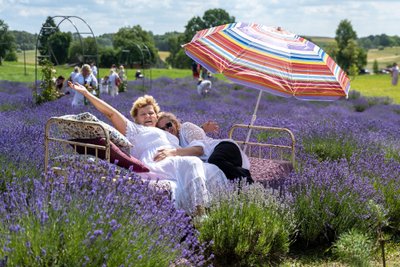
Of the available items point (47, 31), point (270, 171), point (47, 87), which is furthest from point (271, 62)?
point (47, 31)

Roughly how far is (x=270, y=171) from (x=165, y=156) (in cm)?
101

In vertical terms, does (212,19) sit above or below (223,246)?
above

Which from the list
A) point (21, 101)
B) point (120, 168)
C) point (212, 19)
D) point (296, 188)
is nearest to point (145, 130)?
point (120, 168)

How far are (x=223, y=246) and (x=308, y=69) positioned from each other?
1722 millimetres

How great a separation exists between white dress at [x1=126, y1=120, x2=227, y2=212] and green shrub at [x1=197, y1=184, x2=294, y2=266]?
0.95 feet

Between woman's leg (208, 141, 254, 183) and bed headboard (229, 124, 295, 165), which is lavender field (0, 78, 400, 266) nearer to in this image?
bed headboard (229, 124, 295, 165)

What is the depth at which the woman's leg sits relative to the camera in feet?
14.3

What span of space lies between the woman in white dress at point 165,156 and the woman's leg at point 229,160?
3.2 inches

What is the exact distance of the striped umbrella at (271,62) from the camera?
4434mm

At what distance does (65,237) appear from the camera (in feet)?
8.29

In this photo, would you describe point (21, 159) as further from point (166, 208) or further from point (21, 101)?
point (21, 101)

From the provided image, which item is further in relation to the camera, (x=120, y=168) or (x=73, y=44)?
(x=73, y=44)

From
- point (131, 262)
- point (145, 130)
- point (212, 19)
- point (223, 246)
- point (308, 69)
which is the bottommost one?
point (223, 246)

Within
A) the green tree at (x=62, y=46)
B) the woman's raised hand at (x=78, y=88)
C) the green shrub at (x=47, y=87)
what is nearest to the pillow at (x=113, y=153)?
the woman's raised hand at (x=78, y=88)
